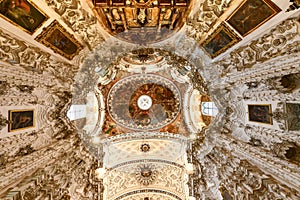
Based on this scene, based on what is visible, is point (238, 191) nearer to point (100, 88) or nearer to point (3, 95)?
point (3, 95)

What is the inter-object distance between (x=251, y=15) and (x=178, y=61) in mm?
5112

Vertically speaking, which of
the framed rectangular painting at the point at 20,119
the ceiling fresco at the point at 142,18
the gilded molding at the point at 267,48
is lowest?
the framed rectangular painting at the point at 20,119

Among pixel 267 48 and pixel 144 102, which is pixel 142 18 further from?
pixel 144 102

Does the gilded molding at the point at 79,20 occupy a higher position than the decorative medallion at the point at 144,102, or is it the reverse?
the gilded molding at the point at 79,20

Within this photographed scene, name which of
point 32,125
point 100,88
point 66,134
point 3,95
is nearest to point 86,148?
point 66,134

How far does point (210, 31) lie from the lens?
862 centimetres

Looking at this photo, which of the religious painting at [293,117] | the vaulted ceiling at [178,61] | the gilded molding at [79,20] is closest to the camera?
the vaulted ceiling at [178,61]

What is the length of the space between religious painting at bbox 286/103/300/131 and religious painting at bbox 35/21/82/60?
9129mm

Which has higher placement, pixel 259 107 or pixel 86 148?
pixel 259 107

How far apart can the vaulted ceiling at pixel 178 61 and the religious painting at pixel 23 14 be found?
0.03 meters

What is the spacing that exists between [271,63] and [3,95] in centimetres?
930

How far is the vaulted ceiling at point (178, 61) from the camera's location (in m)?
6.29

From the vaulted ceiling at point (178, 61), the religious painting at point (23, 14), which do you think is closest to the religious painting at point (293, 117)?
the vaulted ceiling at point (178, 61)

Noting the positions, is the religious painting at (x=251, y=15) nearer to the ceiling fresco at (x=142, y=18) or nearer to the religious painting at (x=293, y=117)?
the ceiling fresco at (x=142, y=18)
